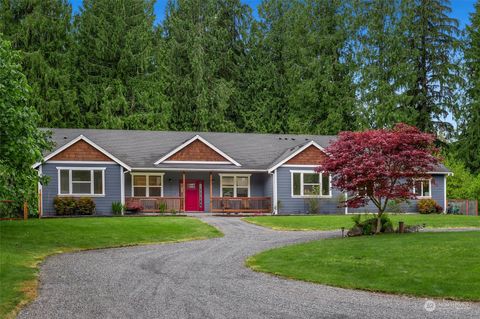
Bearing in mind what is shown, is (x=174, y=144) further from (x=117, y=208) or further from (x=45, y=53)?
(x=45, y=53)

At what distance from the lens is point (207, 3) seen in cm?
6172

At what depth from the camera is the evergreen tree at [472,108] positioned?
55219 millimetres

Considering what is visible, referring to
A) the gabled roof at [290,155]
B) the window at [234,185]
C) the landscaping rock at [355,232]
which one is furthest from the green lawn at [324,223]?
the window at [234,185]

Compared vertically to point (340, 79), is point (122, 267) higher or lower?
lower

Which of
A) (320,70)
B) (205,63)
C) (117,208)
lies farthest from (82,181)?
(320,70)

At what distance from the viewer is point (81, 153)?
37281 mm

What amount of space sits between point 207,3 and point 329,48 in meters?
12.6

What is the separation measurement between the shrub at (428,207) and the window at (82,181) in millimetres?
20123

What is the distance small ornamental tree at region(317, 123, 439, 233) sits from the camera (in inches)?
902

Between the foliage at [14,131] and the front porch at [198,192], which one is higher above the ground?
the foliage at [14,131]

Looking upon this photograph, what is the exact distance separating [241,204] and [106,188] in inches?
327

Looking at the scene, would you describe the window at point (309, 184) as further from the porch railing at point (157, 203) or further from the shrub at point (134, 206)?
the shrub at point (134, 206)

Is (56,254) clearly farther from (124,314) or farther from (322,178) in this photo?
(322,178)

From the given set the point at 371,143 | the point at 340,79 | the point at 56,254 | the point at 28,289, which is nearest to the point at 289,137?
the point at 340,79
